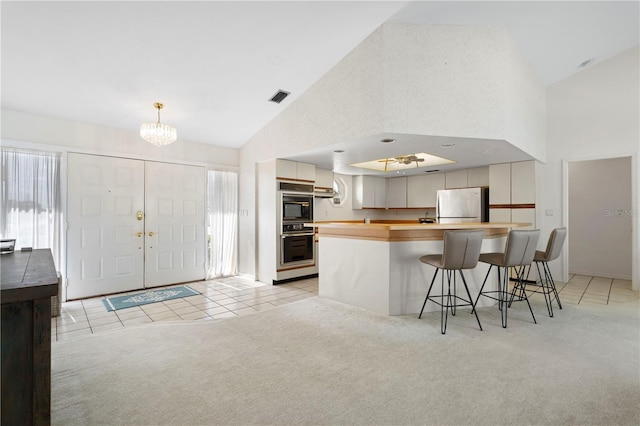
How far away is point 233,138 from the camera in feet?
18.0

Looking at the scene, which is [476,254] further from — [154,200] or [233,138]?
[154,200]

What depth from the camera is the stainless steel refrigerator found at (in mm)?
5623

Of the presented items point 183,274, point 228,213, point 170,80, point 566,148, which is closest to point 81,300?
point 183,274

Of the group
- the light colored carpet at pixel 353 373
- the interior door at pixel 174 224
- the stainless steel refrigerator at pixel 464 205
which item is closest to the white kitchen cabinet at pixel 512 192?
the stainless steel refrigerator at pixel 464 205

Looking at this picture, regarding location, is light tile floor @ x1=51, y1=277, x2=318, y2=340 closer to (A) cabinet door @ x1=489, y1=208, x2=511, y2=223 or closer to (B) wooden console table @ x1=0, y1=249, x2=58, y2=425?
(B) wooden console table @ x1=0, y1=249, x2=58, y2=425

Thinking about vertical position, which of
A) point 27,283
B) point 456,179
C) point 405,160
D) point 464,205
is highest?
point 405,160

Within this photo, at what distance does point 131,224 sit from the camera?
15.5ft

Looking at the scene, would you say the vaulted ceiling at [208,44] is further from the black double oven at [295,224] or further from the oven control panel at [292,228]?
the oven control panel at [292,228]

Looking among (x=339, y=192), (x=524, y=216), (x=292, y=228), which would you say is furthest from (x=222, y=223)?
(x=524, y=216)

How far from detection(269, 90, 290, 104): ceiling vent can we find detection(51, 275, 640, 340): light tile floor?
2793 millimetres

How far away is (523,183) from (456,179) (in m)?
1.18

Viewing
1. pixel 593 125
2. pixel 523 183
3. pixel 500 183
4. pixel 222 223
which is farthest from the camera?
pixel 222 223

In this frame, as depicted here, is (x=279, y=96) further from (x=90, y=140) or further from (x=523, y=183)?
(x=523, y=183)

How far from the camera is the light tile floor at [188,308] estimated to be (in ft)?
11.0
